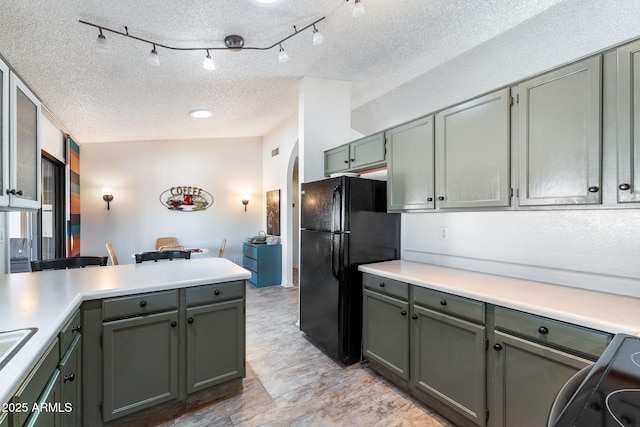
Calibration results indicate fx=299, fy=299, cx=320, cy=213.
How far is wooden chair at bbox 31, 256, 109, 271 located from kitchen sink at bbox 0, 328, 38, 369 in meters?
1.38

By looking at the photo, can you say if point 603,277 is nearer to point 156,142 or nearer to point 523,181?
point 523,181

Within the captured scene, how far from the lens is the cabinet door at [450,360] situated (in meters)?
1.73

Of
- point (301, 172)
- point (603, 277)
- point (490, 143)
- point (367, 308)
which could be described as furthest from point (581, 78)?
point (301, 172)

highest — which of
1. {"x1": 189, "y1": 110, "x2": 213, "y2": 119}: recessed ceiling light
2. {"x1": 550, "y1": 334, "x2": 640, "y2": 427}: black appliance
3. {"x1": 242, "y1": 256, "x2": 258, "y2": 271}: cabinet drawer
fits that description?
{"x1": 189, "y1": 110, "x2": 213, "y2": 119}: recessed ceiling light

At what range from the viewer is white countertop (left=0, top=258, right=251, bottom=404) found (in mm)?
1003

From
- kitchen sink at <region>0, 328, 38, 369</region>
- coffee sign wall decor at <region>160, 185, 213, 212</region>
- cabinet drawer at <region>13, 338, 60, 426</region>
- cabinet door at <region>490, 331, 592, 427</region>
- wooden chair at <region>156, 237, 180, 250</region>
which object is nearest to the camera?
cabinet drawer at <region>13, 338, 60, 426</region>

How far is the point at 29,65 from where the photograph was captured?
7.90ft

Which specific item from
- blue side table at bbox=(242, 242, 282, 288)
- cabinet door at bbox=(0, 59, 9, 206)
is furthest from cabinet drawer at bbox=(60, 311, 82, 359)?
blue side table at bbox=(242, 242, 282, 288)

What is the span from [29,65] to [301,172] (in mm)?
2478

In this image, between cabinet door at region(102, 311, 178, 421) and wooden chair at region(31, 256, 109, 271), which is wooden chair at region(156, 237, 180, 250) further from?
cabinet door at region(102, 311, 178, 421)

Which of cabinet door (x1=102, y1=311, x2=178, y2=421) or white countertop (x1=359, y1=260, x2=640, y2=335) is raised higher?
white countertop (x1=359, y1=260, x2=640, y2=335)

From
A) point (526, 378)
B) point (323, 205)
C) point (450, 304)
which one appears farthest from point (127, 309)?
point (526, 378)

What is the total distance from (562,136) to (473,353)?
131 centimetres

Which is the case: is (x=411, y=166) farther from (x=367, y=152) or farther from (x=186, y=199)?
(x=186, y=199)
